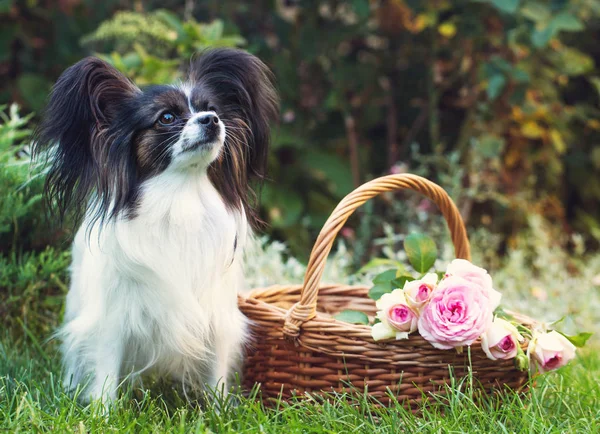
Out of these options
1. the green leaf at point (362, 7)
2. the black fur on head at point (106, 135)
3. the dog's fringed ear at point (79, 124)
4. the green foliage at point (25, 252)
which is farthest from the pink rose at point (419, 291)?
the green leaf at point (362, 7)

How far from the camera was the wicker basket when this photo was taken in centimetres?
228

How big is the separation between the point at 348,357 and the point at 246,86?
970 mm

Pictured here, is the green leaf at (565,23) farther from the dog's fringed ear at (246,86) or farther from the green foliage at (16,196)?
the green foliage at (16,196)

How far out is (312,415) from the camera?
2.23 m

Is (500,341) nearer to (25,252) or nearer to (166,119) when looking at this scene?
(166,119)

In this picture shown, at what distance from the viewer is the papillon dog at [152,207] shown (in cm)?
226

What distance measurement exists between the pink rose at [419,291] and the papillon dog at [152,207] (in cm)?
59

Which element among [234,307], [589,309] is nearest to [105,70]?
[234,307]

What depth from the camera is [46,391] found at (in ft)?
Answer: 8.13

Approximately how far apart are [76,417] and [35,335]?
1.05 m

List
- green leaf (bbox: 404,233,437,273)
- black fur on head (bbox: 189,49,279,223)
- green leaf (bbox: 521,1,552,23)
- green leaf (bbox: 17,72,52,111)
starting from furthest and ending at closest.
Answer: green leaf (bbox: 17,72,52,111)
green leaf (bbox: 521,1,552,23)
green leaf (bbox: 404,233,437,273)
black fur on head (bbox: 189,49,279,223)

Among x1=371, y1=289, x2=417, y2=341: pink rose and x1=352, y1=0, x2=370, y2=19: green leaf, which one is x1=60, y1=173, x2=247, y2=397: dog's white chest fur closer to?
x1=371, y1=289, x2=417, y2=341: pink rose

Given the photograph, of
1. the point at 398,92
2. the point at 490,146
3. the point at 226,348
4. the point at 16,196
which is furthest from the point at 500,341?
the point at 398,92

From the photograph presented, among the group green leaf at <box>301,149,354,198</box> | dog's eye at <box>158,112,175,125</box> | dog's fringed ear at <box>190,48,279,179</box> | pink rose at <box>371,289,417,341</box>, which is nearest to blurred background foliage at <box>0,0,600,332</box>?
green leaf at <box>301,149,354,198</box>
